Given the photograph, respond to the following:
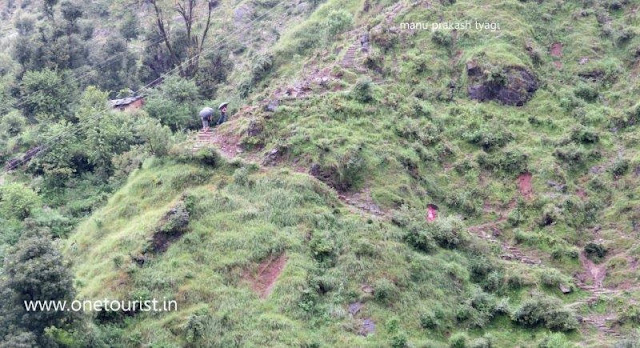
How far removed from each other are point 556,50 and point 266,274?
20.3m

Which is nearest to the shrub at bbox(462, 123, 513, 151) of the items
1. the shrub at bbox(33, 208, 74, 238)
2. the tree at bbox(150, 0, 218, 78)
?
the shrub at bbox(33, 208, 74, 238)

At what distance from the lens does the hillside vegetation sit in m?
19.4

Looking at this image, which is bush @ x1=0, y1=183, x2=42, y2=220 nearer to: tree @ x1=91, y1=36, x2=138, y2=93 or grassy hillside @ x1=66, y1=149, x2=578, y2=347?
grassy hillside @ x1=66, y1=149, x2=578, y2=347

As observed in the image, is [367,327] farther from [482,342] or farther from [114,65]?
[114,65]

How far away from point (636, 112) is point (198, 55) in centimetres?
2580

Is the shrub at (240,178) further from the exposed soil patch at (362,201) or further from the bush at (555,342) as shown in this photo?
the bush at (555,342)

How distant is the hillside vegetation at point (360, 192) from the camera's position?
19.4 metres

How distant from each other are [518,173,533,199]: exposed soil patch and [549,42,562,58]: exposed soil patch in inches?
349

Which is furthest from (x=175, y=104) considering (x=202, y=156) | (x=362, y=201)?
(x=362, y=201)

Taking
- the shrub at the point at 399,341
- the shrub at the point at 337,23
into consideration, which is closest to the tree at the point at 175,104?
the shrub at the point at 337,23

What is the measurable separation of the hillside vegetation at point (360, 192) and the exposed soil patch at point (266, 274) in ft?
0.21

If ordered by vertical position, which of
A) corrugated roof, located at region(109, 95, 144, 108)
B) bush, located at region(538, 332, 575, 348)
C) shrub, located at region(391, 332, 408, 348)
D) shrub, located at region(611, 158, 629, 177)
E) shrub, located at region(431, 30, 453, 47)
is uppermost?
shrub, located at region(431, 30, 453, 47)

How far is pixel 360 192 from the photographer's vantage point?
24.3 meters

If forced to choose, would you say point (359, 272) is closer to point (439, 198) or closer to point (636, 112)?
point (439, 198)
